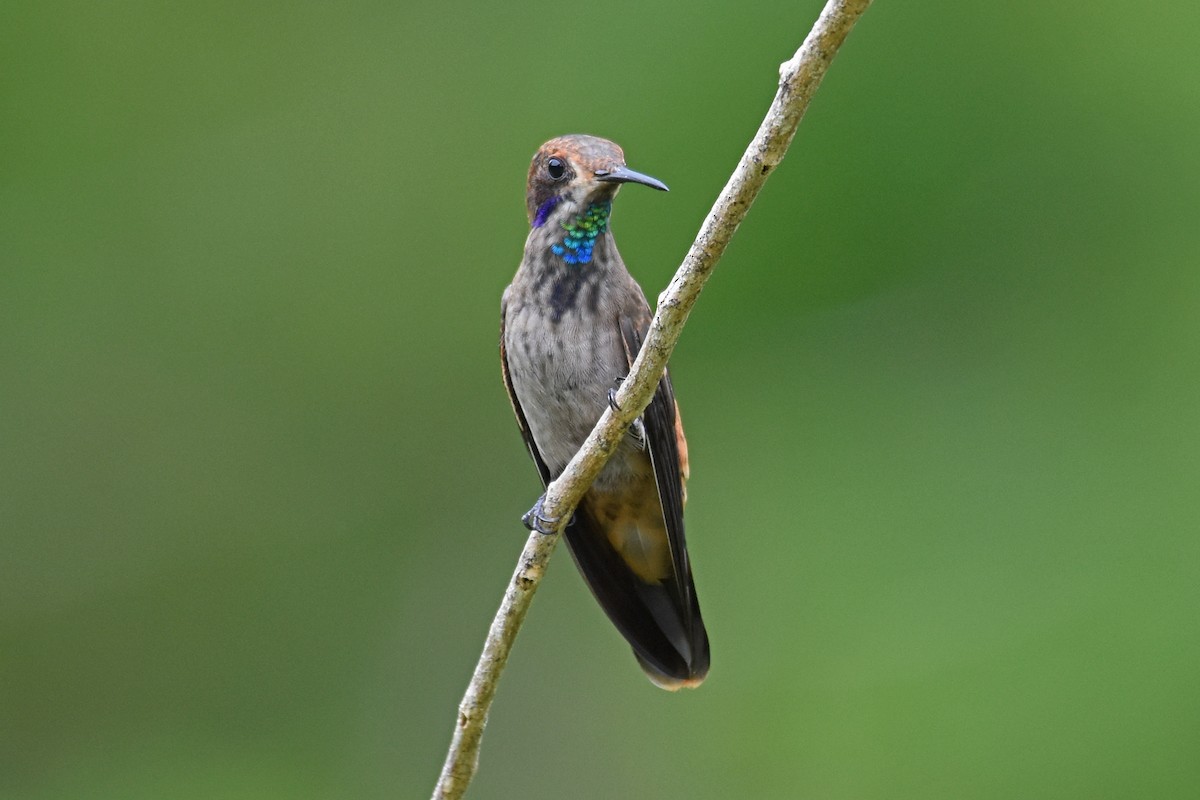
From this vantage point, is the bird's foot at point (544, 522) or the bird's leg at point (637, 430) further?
the bird's leg at point (637, 430)

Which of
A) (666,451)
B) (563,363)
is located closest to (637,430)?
(666,451)

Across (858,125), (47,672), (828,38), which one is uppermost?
(858,125)

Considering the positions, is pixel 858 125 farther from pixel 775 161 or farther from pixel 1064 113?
pixel 775 161

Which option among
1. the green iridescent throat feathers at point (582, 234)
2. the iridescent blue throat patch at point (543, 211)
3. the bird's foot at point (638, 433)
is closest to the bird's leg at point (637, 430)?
the bird's foot at point (638, 433)

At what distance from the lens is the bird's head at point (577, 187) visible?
4.11m

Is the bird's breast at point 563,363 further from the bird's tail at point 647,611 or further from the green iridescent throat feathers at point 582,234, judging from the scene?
the bird's tail at point 647,611

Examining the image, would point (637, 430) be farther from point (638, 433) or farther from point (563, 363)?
point (563, 363)

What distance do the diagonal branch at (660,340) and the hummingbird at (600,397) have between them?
1.29 ft

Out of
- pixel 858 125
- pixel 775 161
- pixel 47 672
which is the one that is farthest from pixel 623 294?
pixel 47 672

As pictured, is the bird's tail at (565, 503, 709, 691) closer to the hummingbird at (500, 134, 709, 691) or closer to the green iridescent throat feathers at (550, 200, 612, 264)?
the hummingbird at (500, 134, 709, 691)

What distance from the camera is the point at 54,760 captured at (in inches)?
373

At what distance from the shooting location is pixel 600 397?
4.30 metres

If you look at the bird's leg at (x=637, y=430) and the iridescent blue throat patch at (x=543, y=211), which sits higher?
the iridescent blue throat patch at (x=543, y=211)

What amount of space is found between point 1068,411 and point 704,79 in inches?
118
